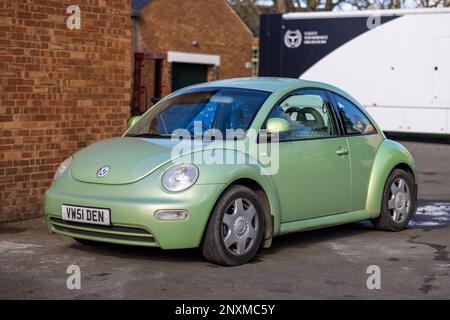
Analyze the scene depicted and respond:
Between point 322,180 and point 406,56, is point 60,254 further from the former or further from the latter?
point 406,56

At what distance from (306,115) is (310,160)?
484 millimetres

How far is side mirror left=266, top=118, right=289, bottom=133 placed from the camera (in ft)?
22.0

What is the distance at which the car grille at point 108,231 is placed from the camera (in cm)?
610

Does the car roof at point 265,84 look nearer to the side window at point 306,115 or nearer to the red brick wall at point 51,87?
the side window at point 306,115

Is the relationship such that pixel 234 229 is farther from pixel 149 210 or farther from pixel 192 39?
pixel 192 39

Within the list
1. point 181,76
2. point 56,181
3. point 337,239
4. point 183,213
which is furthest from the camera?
point 181,76

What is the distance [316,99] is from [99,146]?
2075 mm

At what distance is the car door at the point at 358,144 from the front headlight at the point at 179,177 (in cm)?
→ 203

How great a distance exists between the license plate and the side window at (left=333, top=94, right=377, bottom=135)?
2656 millimetres

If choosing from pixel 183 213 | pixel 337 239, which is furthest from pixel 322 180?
pixel 183 213

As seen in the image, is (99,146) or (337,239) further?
(337,239)

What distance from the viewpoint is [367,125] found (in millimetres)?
8102

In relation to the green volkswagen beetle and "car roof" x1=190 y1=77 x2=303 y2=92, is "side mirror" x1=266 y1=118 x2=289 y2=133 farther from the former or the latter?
"car roof" x1=190 y1=77 x2=303 y2=92

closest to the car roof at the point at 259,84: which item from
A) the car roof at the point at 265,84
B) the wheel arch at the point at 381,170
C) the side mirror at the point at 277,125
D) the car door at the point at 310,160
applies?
the car roof at the point at 265,84
